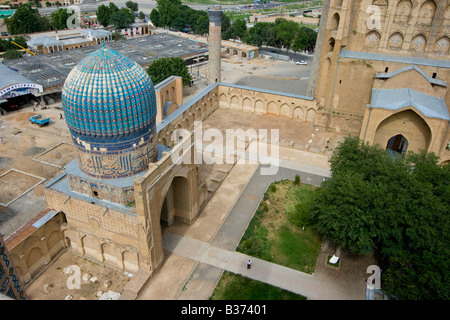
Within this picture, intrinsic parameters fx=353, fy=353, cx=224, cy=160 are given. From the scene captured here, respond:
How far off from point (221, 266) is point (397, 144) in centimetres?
2139

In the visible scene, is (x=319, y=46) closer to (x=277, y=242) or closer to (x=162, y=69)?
(x=162, y=69)

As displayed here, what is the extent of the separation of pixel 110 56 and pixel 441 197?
1866cm

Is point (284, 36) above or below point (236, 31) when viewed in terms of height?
above

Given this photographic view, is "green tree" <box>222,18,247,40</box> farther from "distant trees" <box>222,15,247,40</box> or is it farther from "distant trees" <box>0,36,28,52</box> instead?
"distant trees" <box>0,36,28,52</box>

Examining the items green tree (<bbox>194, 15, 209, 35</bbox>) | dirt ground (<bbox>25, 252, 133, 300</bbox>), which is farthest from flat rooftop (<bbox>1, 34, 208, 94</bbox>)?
dirt ground (<bbox>25, 252, 133, 300</bbox>)

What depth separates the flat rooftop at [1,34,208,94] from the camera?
140 ft

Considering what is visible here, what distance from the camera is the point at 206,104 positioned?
37406 millimetres

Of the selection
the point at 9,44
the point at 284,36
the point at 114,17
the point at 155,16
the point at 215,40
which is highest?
the point at 215,40

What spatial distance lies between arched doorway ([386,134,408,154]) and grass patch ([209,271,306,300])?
18.7m

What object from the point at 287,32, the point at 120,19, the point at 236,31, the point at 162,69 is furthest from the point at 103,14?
the point at 162,69

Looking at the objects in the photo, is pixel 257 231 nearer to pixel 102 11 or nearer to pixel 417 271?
pixel 417 271

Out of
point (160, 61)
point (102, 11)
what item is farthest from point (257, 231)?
point (102, 11)

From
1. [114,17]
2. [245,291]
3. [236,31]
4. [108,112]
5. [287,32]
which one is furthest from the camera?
[114,17]

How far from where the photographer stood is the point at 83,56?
5225cm
